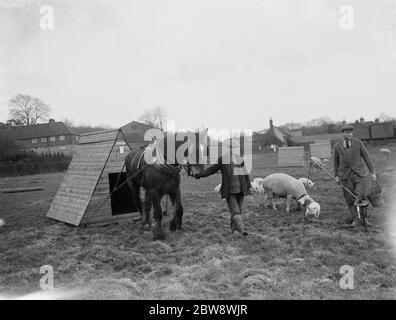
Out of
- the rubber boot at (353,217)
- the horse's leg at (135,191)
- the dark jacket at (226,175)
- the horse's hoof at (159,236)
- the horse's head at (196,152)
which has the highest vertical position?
the horse's head at (196,152)

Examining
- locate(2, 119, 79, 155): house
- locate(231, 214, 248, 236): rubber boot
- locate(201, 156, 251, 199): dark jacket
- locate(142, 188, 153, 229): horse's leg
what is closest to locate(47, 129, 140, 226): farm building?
locate(142, 188, 153, 229): horse's leg

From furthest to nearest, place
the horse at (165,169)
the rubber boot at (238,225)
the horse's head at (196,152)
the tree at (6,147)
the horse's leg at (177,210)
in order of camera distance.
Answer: the tree at (6,147), the horse's leg at (177,210), the rubber boot at (238,225), the horse at (165,169), the horse's head at (196,152)

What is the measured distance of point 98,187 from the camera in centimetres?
908

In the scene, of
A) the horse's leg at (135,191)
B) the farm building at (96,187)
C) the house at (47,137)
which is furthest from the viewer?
the house at (47,137)

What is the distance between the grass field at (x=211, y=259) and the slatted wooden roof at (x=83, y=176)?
545 millimetres

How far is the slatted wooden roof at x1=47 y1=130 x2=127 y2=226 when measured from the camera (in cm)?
917

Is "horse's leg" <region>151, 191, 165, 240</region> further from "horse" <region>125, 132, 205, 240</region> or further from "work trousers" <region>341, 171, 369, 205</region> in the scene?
"work trousers" <region>341, 171, 369, 205</region>

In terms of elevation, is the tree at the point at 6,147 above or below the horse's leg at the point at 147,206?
above

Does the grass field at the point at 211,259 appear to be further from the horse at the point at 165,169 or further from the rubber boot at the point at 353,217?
the horse at the point at 165,169

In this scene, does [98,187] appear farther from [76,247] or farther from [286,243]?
[286,243]

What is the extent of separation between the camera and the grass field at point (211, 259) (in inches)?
182

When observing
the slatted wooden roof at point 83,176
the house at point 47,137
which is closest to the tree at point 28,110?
the house at point 47,137

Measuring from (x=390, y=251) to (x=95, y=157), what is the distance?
7.73 meters
